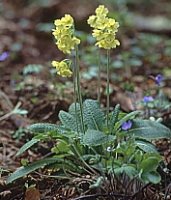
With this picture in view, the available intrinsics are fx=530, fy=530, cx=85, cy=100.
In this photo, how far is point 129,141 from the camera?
1604mm

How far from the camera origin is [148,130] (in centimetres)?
165

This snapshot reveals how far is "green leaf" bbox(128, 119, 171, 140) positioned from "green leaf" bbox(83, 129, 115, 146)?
139 millimetres

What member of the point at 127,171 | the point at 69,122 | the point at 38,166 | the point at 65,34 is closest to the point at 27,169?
the point at 38,166

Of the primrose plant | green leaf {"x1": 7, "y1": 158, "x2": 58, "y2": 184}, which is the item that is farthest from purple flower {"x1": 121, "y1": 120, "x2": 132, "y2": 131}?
green leaf {"x1": 7, "y1": 158, "x2": 58, "y2": 184}

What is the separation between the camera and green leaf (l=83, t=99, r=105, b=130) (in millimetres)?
1671

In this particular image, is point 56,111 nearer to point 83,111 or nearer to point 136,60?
point 83,111

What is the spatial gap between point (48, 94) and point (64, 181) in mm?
772

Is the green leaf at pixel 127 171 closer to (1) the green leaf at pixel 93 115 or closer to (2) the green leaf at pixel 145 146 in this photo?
(2) the green leaf at pixel 145 146

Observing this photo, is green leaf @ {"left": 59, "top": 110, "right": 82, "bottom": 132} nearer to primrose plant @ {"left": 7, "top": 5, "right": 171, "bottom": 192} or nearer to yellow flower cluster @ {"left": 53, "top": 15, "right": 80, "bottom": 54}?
primrose plant @ {"left": 7, "top": 5, "right": 171, "bottom": 192}

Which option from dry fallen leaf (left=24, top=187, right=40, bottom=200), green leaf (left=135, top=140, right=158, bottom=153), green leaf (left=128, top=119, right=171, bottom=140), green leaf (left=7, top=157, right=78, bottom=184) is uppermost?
green leaf (left=128, top=119, right=171, bottom=140)

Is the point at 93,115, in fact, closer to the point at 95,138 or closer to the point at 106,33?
the point at 95,138

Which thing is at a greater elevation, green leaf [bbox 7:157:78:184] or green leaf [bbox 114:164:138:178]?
green leaf [bbox 114:164:138:178]

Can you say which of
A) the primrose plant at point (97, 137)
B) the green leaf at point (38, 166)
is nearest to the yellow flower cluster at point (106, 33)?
the primrose plant at point (97, 137)

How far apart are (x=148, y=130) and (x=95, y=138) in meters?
0.21
